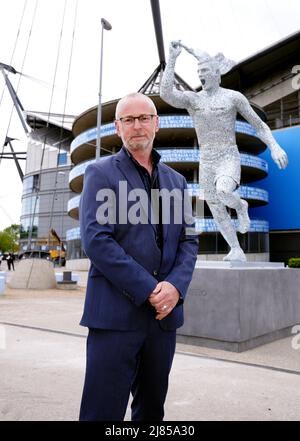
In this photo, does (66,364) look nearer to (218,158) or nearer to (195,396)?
(195,396)

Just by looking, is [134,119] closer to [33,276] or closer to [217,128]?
[217,128]

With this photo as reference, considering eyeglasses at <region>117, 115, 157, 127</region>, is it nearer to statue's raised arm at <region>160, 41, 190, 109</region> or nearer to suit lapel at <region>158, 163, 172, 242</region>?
suit lapel at <region>158, 163, 172, 242</region>

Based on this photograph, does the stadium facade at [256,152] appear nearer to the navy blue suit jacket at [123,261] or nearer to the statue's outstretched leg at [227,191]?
the statue's outstretched leg at [227,191]

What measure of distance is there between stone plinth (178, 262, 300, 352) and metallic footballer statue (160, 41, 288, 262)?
579 mm

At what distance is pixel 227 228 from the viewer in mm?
5734

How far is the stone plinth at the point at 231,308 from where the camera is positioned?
474 centimetres

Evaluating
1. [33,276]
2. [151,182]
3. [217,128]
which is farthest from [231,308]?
[33,276]

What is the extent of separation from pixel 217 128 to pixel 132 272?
4.35 metres

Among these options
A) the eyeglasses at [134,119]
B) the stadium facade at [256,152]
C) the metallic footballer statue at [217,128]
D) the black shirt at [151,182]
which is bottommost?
the black shirt at [151,182]

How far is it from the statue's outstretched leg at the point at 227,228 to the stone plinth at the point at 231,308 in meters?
0.29

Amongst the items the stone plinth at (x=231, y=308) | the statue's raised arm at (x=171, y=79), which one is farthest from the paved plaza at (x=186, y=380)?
the statue's raised arm at (x=171, y=79)

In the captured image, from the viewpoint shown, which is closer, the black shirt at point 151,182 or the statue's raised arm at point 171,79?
the black shirt at point 151,182

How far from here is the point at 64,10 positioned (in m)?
10.3

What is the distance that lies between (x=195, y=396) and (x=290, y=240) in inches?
1189
